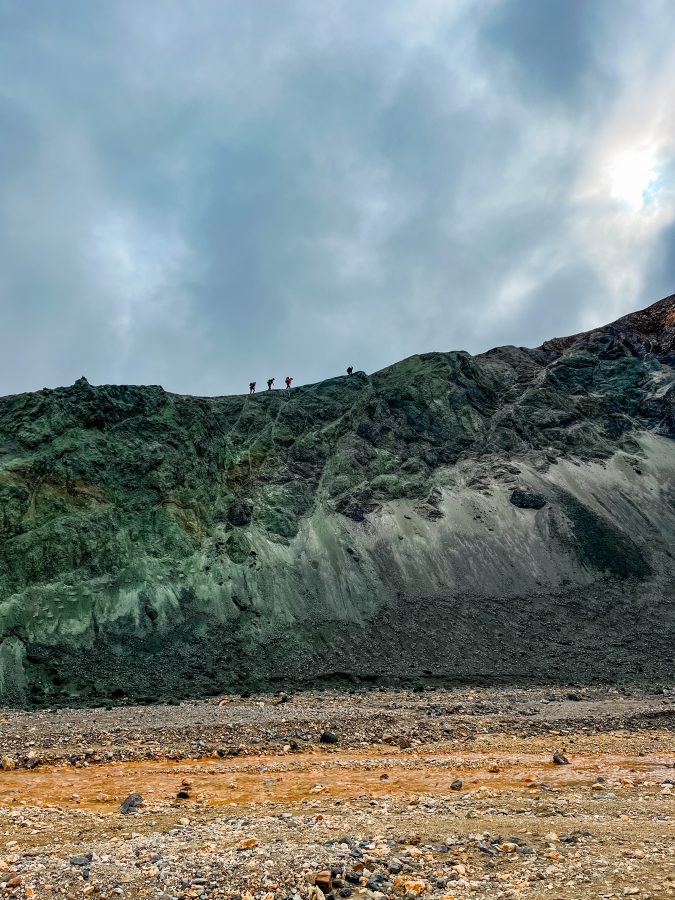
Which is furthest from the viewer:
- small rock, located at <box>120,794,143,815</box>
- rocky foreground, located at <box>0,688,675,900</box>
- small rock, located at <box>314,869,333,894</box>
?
small rock, located at <box>120,794,143,815</box>

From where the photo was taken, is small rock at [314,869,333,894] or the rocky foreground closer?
Answer: small rock at [314,869,333,894]

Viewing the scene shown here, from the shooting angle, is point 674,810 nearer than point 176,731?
Yes

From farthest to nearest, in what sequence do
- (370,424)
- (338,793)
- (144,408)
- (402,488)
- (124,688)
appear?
(370,424) < (402,488) < (144,408) < (124,688) < (338,793)

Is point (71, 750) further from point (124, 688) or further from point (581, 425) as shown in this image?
point (581, 425)

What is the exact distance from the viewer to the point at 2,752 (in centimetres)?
2020

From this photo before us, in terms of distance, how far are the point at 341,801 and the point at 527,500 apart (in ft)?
167

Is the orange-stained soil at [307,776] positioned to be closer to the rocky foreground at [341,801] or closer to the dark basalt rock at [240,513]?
the rocky foreground at [341,801]

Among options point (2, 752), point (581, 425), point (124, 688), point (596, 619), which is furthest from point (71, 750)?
point (581, 425)

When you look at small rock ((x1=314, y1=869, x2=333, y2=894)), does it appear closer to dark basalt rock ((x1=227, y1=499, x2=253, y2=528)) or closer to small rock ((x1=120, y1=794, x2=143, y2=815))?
small rock ((x1=120, y1=794, x2=143, y2=815))

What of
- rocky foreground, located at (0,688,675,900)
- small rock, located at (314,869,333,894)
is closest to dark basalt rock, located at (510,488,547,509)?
rocky foreground, located at (0,688,675,900)

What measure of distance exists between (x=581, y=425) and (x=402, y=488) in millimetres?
27419

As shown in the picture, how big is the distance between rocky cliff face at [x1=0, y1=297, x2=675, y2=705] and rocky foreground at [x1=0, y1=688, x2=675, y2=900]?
33.5ft

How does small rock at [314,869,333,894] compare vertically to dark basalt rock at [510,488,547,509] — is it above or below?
below

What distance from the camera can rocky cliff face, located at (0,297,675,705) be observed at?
1564 inches
